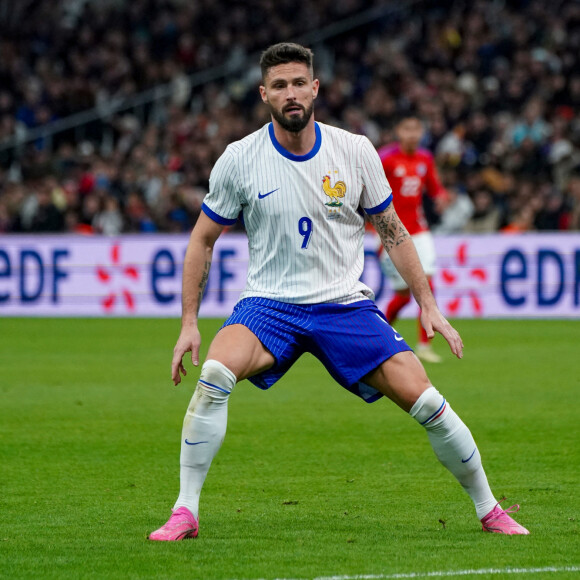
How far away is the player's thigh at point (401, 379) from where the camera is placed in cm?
533

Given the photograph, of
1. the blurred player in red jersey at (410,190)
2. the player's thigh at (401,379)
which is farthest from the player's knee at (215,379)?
the blurred player in red jersey at (410,190)

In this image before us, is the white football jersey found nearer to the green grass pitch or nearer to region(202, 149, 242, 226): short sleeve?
region(202, 149, 242, 226): short sleeve

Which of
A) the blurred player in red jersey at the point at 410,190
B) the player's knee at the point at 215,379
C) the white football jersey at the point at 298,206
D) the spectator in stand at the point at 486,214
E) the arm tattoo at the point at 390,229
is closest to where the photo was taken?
the player's knee at the point at 215,379

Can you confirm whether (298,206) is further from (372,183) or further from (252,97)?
(252,97)

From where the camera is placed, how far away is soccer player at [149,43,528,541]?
5.34 meters

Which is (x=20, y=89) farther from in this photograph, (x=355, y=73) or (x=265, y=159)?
(x=265, y=159)

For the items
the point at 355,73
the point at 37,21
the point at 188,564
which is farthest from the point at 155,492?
the point at 37,21

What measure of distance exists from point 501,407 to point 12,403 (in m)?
3.84

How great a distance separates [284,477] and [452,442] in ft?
5.66

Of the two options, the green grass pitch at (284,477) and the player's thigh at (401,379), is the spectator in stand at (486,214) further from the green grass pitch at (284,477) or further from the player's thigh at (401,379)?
the player's thigh at (401,379)

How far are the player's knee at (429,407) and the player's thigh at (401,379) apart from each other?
1.0 inches

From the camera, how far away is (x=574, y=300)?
17719 mm

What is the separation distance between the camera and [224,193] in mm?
5531

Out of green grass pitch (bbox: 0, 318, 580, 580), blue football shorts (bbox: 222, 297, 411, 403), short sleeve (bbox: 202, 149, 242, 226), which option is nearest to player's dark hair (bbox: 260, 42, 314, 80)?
short sleeve (bbox: 202, 149, 242, 226)
